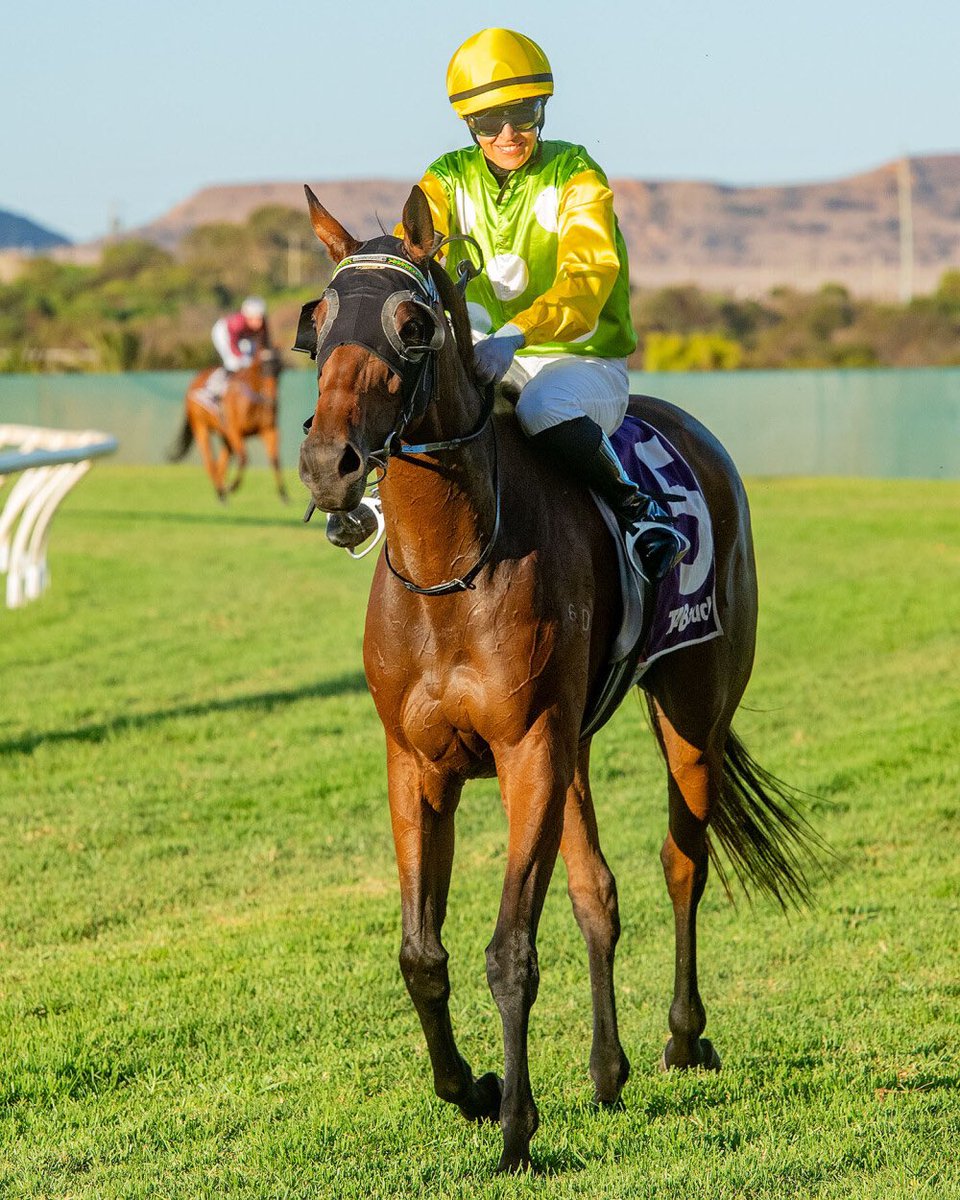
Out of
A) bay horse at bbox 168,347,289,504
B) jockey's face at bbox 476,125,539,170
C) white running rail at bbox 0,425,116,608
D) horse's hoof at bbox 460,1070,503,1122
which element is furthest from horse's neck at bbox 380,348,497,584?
bay horse at bbox 168,347,289,504

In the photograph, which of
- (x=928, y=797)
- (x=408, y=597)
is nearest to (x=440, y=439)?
(x=408, y=597)

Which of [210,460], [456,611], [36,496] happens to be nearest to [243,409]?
[210,460]

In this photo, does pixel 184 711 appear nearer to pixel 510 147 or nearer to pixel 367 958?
pixel 367 958

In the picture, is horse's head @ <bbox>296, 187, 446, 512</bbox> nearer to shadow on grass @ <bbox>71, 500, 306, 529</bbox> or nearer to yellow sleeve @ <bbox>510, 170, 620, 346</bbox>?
yellow sleeve @ <bbox>510, 170, 620, 346</bbox>

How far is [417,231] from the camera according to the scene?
3352 millimetres

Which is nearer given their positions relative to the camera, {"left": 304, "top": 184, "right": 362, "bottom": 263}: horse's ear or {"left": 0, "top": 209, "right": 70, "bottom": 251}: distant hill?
{"left": 304, "top": 184, "right": 362, "bottom": 263}: horse's ear

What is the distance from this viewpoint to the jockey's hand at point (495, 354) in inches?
143

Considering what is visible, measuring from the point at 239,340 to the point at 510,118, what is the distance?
62.6 feet

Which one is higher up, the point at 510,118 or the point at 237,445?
the point at 510,118

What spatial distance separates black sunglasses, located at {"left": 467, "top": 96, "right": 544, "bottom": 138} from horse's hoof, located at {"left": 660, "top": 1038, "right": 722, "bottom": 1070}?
240cm

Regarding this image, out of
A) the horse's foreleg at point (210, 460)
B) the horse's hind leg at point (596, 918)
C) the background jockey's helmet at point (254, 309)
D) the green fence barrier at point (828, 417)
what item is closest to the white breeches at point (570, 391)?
the horse's hind leg at point (596, 918)

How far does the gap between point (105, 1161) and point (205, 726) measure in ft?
17.4

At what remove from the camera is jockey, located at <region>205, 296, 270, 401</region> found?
22500 mm

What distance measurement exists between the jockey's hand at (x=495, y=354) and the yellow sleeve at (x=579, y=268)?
0.15 ft
